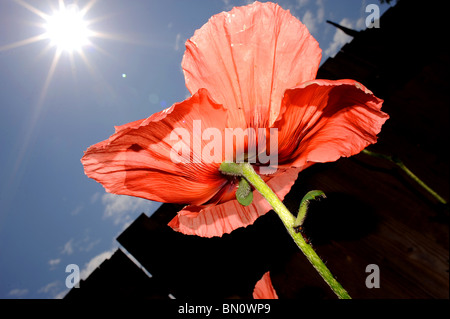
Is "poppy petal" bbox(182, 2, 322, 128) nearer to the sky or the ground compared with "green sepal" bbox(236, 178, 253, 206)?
nearer to the sky

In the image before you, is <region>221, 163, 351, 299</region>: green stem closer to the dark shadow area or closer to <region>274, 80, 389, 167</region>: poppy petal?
<region>274, 80, 389, 167</region>: poppy petal

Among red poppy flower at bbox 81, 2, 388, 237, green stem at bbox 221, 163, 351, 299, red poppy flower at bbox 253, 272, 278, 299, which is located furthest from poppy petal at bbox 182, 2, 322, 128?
red poppy flower at bbox 253, 272, 278, 299

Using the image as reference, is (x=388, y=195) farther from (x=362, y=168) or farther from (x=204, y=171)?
(x=204, y=171)

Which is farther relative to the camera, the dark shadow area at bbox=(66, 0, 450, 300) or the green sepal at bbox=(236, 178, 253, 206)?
the dark shadow area at bbox=(66, 0, 450, 300)

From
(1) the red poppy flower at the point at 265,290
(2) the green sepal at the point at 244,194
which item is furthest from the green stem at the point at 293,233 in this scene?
(1) the red poppy flower at the point at 265,290

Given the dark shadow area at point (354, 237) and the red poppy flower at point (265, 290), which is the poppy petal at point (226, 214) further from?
the dark shadow area at point (354, 237)

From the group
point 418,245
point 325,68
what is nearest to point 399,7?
point 325,68

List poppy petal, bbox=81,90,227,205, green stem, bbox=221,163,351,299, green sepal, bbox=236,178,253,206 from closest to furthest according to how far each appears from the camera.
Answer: green stem, bbox=221,163,351,299
poppy petal, bbox=81,90,227,205
green sepal, bbox=236,178,253,206
